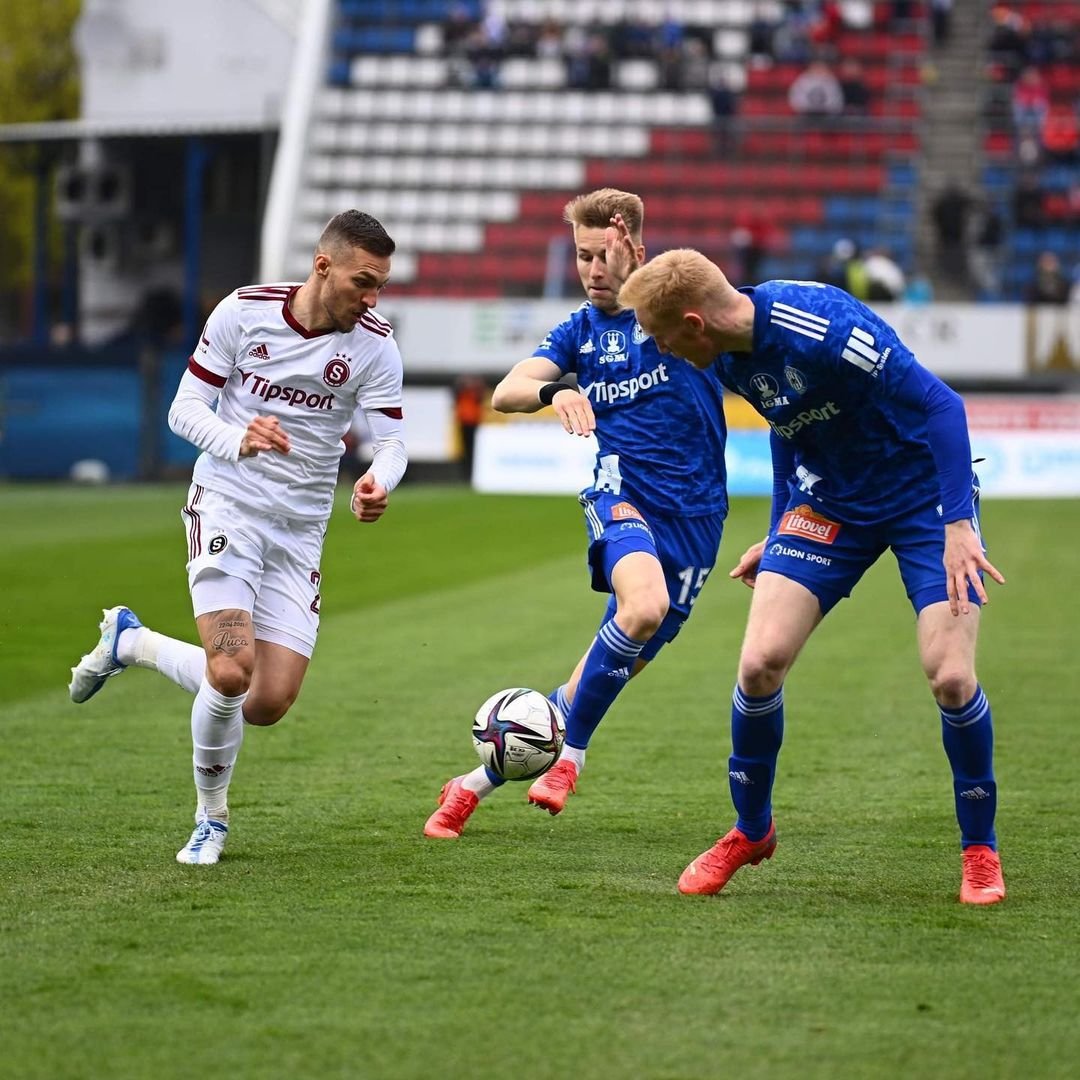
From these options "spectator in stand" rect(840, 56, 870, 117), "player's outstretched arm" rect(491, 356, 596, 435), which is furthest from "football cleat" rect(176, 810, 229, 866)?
"spectator in stand" rect(840, 56, 870, 117)

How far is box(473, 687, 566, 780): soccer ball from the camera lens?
20.9 ft

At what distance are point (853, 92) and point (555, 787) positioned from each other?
2892 cm

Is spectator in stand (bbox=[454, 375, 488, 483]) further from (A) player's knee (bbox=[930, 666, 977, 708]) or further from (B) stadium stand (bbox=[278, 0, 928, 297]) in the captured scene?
(A) player's knee (bbox=[930, 666, 977, 708])

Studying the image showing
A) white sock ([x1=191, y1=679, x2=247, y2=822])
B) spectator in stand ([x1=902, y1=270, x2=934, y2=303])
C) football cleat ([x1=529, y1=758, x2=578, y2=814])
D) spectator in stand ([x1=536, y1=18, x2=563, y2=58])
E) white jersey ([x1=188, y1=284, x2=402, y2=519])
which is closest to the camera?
white sock ([x1=191, y1=679, x2=247, y2=822])

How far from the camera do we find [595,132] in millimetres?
34469

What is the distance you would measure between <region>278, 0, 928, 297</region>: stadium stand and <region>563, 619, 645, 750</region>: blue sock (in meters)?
24.6

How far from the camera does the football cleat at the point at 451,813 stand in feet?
21.1

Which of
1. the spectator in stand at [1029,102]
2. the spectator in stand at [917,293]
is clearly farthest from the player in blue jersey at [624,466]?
the spectator in stand at [1029,102]

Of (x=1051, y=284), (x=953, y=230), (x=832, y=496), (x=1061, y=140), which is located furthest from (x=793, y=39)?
(x=832, y=496)

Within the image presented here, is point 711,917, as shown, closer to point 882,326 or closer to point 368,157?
point 882,326

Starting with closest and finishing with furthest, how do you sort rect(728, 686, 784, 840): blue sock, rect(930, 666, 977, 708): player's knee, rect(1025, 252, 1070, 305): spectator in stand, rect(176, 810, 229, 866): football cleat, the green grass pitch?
the green grass pitch
rect(930, 666, 977, 708): player's knee
rect(728, 686, 784, 840): blue sock
rect(176, 810, 229, 866): football cleat
rect(1025, 252, 1070, 305): spectator in stand

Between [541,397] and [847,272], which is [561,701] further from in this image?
[847,272]

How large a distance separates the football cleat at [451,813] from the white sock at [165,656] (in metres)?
0.95

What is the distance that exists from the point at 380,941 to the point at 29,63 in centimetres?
4881
